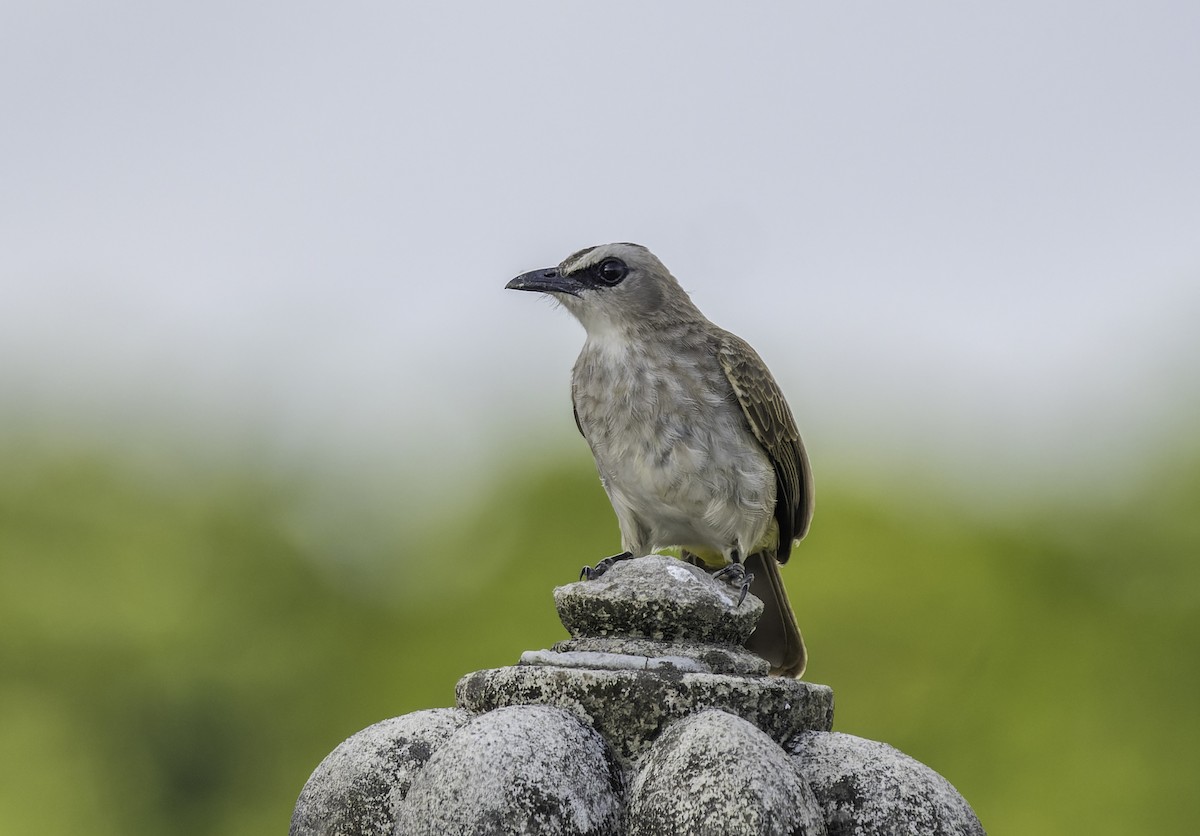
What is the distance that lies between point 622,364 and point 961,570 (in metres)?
7.30

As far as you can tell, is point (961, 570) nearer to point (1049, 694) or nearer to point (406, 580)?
point (1049, 694)

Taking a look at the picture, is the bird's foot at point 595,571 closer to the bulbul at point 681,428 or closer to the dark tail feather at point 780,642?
the bulbul at point 681,428

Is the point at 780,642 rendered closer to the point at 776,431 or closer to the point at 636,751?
the point at 776,431

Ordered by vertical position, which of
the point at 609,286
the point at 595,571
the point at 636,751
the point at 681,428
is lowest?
the point at 636,751

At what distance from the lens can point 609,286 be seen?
5613 mm

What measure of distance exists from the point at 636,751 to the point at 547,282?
2.31 meters

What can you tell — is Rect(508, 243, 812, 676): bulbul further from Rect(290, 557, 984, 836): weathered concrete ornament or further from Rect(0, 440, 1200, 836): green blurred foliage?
Rect(0, 440, 1200, 836): green blurred foliage

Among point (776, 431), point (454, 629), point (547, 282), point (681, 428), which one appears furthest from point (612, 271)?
point (454, 629)

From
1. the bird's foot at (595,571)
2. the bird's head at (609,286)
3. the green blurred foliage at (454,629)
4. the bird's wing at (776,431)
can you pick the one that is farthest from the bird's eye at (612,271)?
the green blurred foliage at (454,629)

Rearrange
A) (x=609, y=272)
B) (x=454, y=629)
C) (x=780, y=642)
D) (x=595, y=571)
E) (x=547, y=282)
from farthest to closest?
1. (x=454, y=629)
2. (x=609, y=272)
3. (x=547, y=282)
4. (x=780, y=642)
5. (x=595, y=571)

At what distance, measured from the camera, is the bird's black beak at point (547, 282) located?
542cm

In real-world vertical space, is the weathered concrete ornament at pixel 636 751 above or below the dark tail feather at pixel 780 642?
above

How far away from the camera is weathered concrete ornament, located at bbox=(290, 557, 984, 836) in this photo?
340cm

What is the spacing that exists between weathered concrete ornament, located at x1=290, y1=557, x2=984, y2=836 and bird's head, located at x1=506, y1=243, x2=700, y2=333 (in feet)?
5.76
